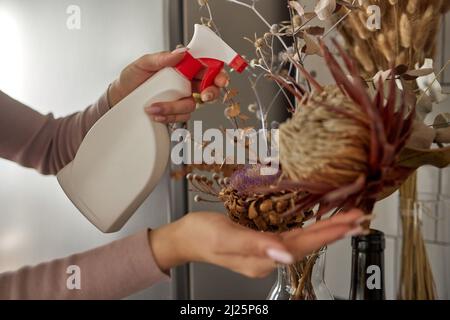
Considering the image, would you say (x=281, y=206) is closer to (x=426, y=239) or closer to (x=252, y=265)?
(x=252, y=265)

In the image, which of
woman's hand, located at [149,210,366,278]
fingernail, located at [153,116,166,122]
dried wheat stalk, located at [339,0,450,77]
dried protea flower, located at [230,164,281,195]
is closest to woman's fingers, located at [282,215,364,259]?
woman's hand, located at [149,210,366,278]

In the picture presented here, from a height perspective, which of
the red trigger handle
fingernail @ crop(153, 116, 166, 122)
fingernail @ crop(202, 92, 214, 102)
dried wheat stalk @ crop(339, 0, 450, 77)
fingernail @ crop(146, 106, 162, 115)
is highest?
dried wheat stalk @ crop(339, 0, 450, 77)

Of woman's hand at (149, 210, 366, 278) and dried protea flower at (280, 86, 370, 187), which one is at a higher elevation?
dried protea flower at (280, 86, 370, 187)

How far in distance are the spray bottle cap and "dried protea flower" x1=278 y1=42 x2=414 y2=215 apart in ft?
0.47

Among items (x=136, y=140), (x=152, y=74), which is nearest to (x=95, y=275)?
(x=136, y=140)

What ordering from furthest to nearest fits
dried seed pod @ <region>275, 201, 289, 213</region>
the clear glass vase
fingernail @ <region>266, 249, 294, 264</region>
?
the clear glass vase
dried seed pod @ <region>275, 201, 289, 213</region>
fingernail @ <region>266, 249, 294, 264</region>

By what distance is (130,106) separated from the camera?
0.56 m

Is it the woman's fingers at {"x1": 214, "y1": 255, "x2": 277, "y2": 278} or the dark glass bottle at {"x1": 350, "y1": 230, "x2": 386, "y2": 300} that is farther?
the dark glass bottle at {"x1": 350, "y1": 230, "x2": 386, "y2": 300}

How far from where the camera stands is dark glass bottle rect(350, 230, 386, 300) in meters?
0.63

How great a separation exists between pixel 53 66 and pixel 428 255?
622mm

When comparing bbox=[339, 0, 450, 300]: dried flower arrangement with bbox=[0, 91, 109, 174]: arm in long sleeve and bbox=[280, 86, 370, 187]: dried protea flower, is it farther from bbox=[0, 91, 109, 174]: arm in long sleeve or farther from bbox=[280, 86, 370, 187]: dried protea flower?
bbox=[0, 91, 109, 174]: arm in long sleeve

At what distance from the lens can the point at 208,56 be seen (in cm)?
55

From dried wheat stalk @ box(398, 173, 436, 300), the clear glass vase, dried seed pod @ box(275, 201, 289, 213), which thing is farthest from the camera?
dried wheat stalk @ box(398, 173, 436, 300)

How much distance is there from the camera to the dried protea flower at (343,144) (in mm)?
384
